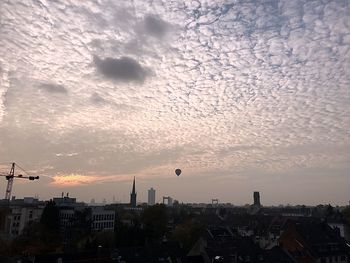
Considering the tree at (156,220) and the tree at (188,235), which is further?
the tree at (156,220)

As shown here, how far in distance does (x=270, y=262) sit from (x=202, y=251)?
13496mm

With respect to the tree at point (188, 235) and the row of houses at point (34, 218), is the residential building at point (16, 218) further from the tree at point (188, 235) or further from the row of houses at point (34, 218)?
the tree at point (188, 235)

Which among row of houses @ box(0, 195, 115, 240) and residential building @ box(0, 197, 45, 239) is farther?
residential building @ box(0, 197, 45, 239)

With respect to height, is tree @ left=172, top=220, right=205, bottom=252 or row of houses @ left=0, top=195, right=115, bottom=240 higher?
row of houses @ left=0, top=195, right=115, bottom=240

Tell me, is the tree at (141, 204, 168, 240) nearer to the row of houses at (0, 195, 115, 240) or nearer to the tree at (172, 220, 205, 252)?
the tree at (172, 220, 205, 252)

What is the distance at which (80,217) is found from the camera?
140 m

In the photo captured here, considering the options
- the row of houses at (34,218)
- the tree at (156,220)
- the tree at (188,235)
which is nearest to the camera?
the tree at (188,235)

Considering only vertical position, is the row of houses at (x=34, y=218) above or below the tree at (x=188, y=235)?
above

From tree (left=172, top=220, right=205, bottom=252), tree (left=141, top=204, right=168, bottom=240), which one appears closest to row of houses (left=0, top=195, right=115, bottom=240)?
tree (left=141, top=204, right=168, bottom=240)

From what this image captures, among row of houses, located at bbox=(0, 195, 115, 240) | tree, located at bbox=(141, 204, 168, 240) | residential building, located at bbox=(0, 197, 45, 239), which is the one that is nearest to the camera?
tree, located at bbox=(141, 204, 168, 240)

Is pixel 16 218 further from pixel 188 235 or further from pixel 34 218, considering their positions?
pixel 188 235

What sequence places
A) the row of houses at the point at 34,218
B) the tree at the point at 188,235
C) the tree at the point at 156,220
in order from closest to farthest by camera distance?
the tree at the point at 188,235 < the tree at the point at 156,220 < the row of houses at the point at 34,218

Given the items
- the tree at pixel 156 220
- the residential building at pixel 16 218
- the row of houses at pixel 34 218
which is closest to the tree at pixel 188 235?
the tree at pixel 156 220

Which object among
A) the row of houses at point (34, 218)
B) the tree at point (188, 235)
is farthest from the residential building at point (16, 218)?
the tree at point (188, 235)
